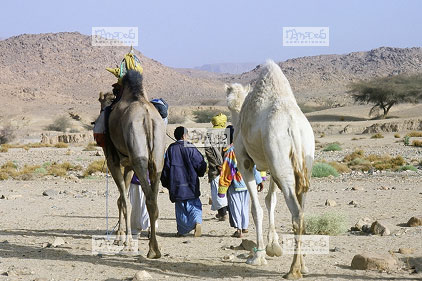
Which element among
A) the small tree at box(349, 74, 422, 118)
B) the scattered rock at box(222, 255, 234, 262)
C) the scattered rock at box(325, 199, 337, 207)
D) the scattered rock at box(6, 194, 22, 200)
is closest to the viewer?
the scattered rock at box(222, 255, 234, 262)

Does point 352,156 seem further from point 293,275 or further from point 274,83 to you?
point 293,275

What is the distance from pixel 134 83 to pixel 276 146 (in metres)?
2.95

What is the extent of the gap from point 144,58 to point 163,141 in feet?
432

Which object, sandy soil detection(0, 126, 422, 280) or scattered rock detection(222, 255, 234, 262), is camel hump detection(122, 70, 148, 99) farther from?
scattered rock detection(222, 255, 234, 262)

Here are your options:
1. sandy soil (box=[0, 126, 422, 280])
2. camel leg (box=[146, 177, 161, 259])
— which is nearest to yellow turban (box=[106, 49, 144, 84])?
camel leg (box=[146, 177, 161, 259])

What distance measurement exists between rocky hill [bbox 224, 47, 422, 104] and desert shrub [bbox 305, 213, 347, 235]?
91.6m

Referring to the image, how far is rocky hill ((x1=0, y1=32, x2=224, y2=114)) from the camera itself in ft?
346

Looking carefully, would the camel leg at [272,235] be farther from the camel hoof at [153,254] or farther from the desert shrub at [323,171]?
the desert shrub at [323,171]

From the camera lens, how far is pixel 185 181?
1034 cm

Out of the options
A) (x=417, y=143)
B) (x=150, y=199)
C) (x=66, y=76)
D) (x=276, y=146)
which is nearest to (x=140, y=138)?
(x=150, y=199)

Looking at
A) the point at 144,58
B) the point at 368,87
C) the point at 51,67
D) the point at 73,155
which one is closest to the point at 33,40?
the point at 51,67

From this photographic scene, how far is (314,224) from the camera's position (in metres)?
10.2

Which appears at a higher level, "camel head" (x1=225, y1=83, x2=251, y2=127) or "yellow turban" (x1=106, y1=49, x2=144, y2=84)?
"yellow turban" (x1=106, y1=49, x2=144, y2=84)

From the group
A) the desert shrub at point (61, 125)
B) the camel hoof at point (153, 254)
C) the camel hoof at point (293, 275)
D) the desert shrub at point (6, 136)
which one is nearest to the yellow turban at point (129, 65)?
the camel hoof at point (153, 254)
